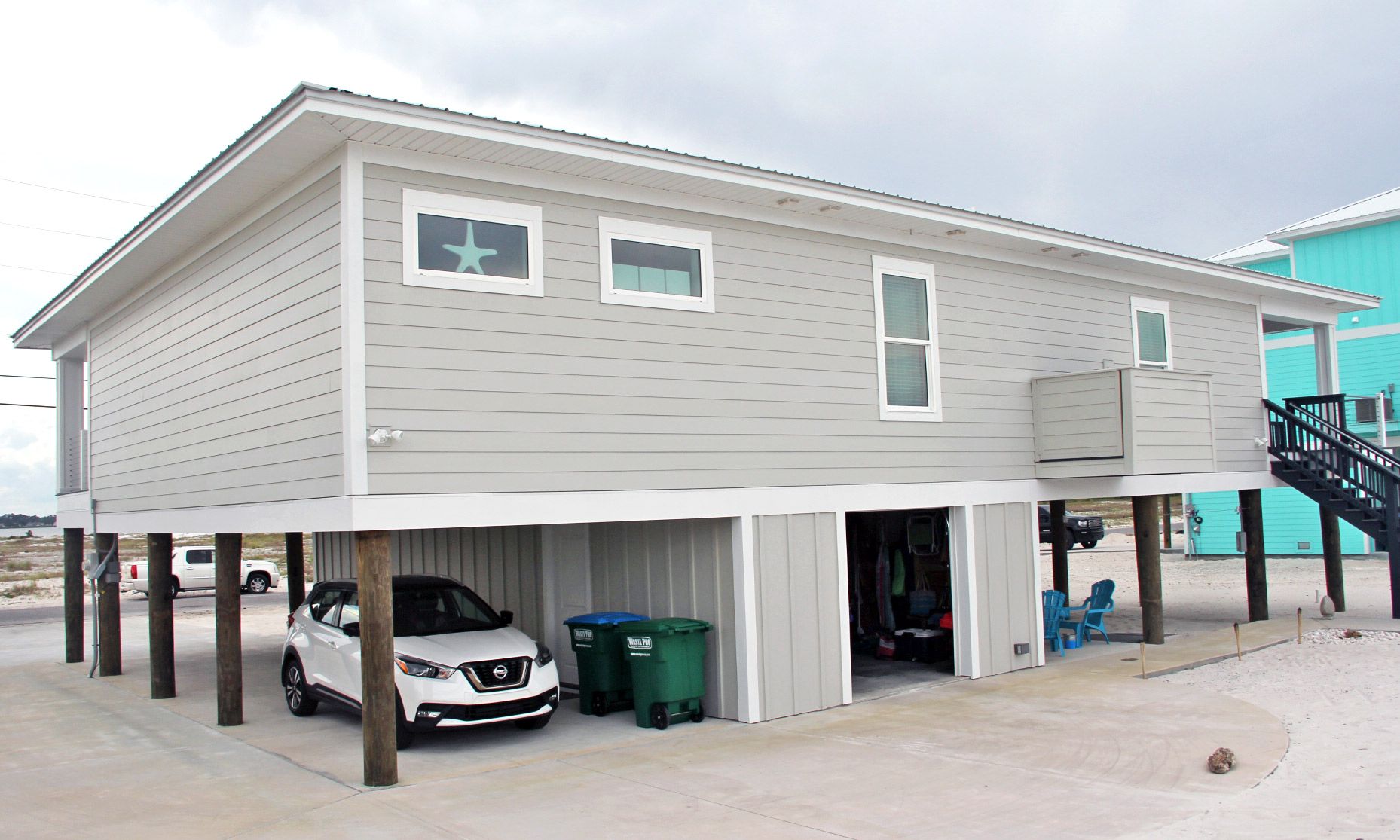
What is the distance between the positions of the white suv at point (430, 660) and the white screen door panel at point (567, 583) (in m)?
1.80

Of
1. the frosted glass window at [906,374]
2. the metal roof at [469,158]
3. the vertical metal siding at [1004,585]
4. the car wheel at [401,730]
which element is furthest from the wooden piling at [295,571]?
the vertical metal siding at [1004,585]

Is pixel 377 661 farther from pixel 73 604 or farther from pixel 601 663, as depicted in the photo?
pixel 73 604

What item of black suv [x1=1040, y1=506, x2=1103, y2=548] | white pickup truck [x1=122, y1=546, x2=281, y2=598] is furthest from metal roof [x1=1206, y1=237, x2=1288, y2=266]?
white pickup truck [x1=122, y1=546, x2=281, y2=598]

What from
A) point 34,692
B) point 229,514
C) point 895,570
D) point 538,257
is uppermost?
point 538,257

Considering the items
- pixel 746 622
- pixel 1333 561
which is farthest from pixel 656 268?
pixel 1333 561

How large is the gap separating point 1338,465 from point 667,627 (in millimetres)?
11894

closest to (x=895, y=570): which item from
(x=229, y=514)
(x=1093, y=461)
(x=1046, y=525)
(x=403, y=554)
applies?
(x=1093, y=461)

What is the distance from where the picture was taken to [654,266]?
1062 cm

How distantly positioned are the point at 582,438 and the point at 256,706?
19.2 ft

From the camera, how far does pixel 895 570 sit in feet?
50.6

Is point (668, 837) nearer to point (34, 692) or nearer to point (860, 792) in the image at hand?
point (860, 792)

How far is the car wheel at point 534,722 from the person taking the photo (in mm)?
10247

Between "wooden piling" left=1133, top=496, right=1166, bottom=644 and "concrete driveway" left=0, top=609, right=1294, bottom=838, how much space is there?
233 cm

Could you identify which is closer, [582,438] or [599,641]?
[582,438]
